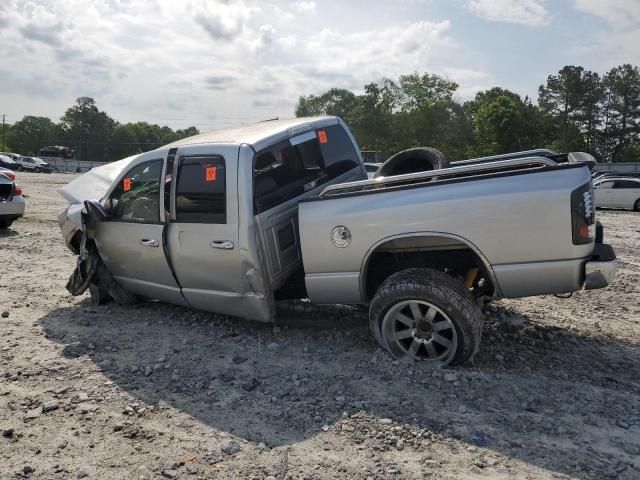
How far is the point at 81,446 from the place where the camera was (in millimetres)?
3264

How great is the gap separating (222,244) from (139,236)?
1.13m

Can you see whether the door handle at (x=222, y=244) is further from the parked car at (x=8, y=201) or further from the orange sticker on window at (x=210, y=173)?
the parked car at (x=8, y=201)

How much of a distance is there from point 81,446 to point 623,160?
247 feet

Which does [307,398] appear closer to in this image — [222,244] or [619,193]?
[222,244]

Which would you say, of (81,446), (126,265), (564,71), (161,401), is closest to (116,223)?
(126,265)

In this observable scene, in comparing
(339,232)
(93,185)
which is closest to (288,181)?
(339,232)

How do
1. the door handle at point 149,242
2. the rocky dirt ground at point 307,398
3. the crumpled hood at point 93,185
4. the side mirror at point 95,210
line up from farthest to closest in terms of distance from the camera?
1. the crumpled hood at point 93,185
2. the side mirror at point 95,210
3. the door handle at point 149,242
4. the rocky dirt ground at point 307,398

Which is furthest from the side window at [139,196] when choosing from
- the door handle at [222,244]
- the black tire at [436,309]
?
the black tire at [436,309]

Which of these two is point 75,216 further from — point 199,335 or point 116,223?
point 199,335

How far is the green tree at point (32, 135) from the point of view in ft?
325

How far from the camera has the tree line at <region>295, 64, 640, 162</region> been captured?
63531mm

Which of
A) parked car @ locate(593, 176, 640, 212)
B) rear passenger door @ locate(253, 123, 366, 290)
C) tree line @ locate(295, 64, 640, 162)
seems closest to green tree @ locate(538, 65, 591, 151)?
tree line @ locate(295, 64, 640, 162)

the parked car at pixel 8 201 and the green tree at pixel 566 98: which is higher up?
the green tree at pixel 566 98

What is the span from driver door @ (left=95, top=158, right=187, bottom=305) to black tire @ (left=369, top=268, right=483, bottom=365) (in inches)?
84.1
